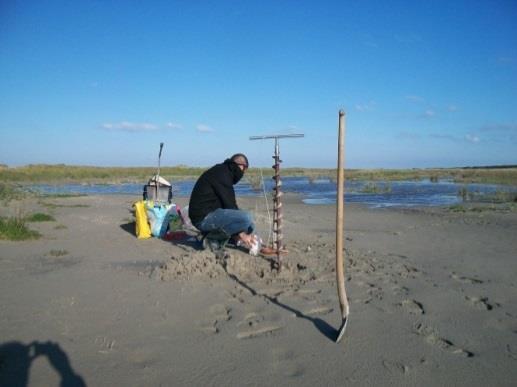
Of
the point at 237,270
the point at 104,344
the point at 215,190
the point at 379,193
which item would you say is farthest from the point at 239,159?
the point at 379,193

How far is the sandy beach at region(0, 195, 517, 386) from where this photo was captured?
11.2ft

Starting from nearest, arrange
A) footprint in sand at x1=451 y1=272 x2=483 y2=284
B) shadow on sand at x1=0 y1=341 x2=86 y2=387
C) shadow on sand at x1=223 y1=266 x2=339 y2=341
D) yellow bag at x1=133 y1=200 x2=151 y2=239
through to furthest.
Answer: shadow on sand at x1=0 y1=341 x2=86 y2=387, shadow on sand at x1=223 y1=266 x2=339 y2=341, footprint in sand at x1=451 y1=272 x2=483 y2=284, yellow bag at x1=133 y1=200 x2=151 y2=239

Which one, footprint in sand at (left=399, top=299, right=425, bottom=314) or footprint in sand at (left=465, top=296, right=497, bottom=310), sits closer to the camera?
footprint in sand at (left=399, top=299, right=425, bottom=314)

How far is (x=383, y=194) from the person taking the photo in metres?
25.4

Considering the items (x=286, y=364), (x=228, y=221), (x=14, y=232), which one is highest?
(x=228, y=221)

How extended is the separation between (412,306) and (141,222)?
612 cm

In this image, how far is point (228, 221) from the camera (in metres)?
6.96

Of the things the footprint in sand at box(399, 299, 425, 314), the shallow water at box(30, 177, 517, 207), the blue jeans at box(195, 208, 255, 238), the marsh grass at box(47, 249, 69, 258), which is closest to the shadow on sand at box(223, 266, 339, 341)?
the footprint in sand at box(399, 299, 425, 314)

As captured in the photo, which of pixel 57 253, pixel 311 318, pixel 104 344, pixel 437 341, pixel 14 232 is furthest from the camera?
pixel 14 232

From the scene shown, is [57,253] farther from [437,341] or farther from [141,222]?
[437,341]

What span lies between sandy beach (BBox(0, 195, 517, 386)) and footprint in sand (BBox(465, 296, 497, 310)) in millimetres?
22

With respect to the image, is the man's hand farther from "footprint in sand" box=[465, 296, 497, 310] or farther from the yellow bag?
"footprint in sand" box=[465, 296, 497, 310]

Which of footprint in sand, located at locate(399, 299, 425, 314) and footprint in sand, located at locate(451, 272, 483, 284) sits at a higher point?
footprint in sand, located at locate(451, 272, 483, 284)

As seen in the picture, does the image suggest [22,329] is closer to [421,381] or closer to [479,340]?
[421,381]
